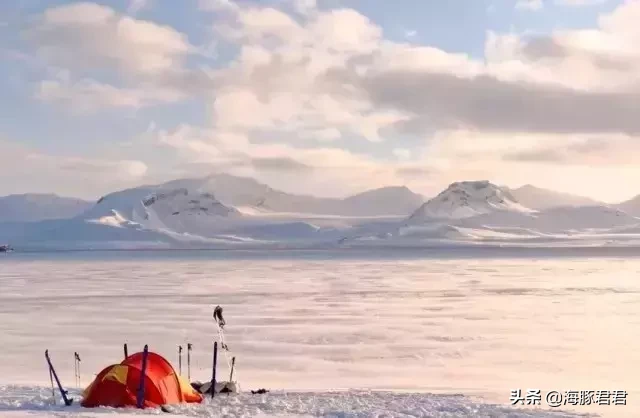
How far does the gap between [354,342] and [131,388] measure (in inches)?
309

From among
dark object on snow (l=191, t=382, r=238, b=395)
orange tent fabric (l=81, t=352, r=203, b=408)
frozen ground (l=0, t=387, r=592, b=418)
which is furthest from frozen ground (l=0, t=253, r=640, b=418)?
orange tent fabric (l=81, t=352, r=203, b=408)

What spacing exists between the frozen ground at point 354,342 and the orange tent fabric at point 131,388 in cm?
47

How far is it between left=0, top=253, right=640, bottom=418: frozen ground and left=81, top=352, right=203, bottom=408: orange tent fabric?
47 centimetres

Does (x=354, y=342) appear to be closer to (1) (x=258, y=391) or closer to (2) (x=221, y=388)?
(1) (x=258, y=391)

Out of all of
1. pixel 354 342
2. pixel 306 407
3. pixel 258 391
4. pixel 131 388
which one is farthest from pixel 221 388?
pixel 354 342

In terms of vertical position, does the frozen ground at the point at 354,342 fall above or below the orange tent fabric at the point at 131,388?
below

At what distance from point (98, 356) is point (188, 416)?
675 centimetres

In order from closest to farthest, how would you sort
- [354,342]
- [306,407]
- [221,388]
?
[306,407]
[221,388]
[354,342]

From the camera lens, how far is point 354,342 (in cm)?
1775

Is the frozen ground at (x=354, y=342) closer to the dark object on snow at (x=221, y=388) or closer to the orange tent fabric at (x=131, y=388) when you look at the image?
the dark object on snow at (x=221, y=388)

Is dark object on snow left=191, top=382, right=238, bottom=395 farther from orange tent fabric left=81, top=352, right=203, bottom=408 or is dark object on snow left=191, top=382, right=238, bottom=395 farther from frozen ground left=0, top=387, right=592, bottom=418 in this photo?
orange tent fabric left=81, top=352, right=203, bottom=408

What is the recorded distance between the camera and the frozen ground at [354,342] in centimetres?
1104

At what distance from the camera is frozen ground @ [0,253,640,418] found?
36.2ft

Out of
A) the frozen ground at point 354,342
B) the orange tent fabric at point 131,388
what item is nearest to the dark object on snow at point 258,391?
the frozen ground at point 354,342
